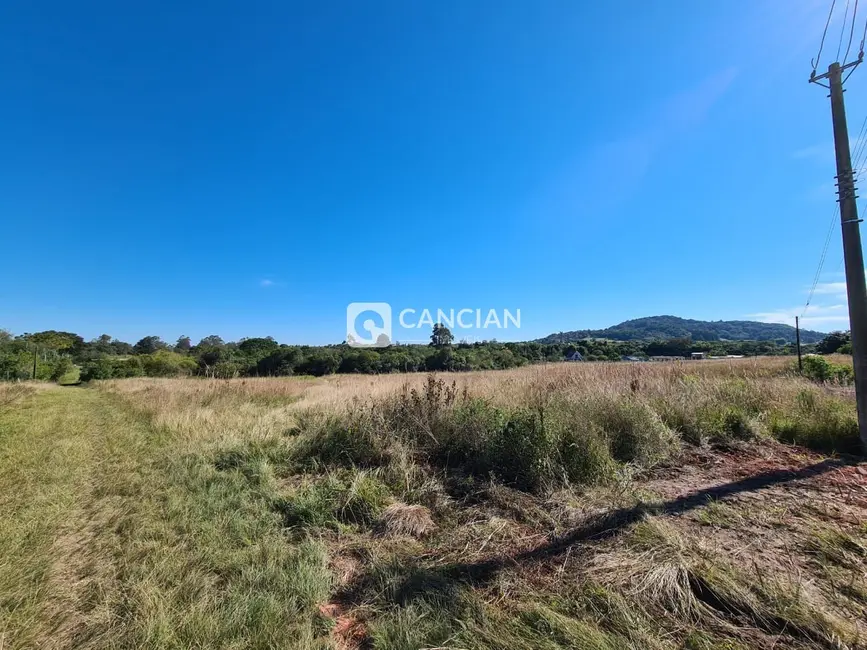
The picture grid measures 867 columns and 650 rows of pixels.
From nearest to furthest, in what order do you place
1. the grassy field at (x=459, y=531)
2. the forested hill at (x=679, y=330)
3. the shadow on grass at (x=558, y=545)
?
the grassy field at (x=459, y=531) → the shadow on grass at (x=558, y=545) → the forested hill at (x=679, y=330)

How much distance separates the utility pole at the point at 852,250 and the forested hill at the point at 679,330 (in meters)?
52.2

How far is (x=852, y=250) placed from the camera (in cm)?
459

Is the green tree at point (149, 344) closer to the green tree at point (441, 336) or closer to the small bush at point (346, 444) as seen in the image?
the green tree at point (441, 336)

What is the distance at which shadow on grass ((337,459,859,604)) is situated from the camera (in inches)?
86.8

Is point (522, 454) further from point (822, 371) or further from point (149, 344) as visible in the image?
point (149, 344)

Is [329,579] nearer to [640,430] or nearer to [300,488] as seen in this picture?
[300,488]

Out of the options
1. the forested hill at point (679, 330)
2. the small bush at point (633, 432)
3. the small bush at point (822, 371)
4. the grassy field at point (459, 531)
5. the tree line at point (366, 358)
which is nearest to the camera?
the grassy field at point (459, 531)

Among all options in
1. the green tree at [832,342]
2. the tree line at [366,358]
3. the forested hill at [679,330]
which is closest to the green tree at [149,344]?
the tree line at [366,358]

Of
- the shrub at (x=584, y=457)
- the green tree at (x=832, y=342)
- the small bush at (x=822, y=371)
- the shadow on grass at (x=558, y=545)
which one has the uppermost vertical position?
the green tree at (x=832, y=342)

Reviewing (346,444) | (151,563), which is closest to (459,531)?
(151,563)

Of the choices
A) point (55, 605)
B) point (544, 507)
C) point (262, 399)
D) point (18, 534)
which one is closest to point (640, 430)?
point (544, 507)

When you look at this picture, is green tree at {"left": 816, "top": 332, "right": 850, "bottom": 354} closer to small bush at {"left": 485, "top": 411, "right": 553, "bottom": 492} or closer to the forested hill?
the forested hill

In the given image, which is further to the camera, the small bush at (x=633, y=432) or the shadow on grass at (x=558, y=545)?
the small bush at (x=633, y=432)

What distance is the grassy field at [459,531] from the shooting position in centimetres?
179
